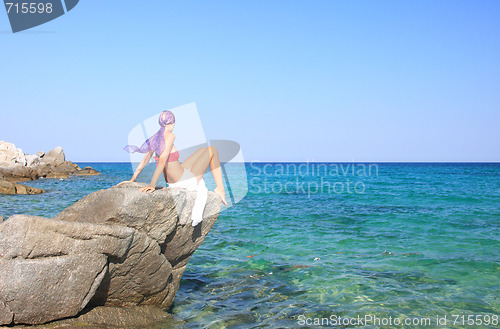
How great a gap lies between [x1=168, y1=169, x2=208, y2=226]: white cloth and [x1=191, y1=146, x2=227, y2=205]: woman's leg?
0.12m

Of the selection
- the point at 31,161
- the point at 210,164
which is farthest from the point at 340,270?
the point at 31,161

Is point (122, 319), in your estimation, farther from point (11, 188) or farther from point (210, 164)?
point (11, 188)

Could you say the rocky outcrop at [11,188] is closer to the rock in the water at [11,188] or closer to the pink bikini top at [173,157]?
the rock in the water at [11,188]

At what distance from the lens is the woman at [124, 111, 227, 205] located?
656 cm

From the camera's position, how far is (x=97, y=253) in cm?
500

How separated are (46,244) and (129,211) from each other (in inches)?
41.9

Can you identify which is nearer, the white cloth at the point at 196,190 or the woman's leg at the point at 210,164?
the white cloth at the point at 196,190

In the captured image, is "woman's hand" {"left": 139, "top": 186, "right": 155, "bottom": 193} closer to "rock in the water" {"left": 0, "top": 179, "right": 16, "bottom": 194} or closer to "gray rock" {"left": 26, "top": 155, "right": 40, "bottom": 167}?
"rock in the water" {"left": 0, "top": 179, "right": 16, "bottom": 194}

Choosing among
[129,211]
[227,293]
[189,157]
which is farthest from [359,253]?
[129,211]

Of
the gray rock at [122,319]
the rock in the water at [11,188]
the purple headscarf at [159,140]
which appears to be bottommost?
the gray rock at [122,319]

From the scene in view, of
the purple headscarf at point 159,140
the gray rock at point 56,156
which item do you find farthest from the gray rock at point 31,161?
the purple headscarf at point 159,140

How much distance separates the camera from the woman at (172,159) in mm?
6562

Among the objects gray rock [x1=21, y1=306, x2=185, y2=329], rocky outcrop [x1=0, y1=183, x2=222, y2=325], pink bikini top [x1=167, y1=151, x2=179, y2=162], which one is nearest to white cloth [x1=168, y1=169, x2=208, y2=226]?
rocky outcrop [x1=0, y1=183, x2=222, y2=325]

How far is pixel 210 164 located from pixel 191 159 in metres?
0.36
